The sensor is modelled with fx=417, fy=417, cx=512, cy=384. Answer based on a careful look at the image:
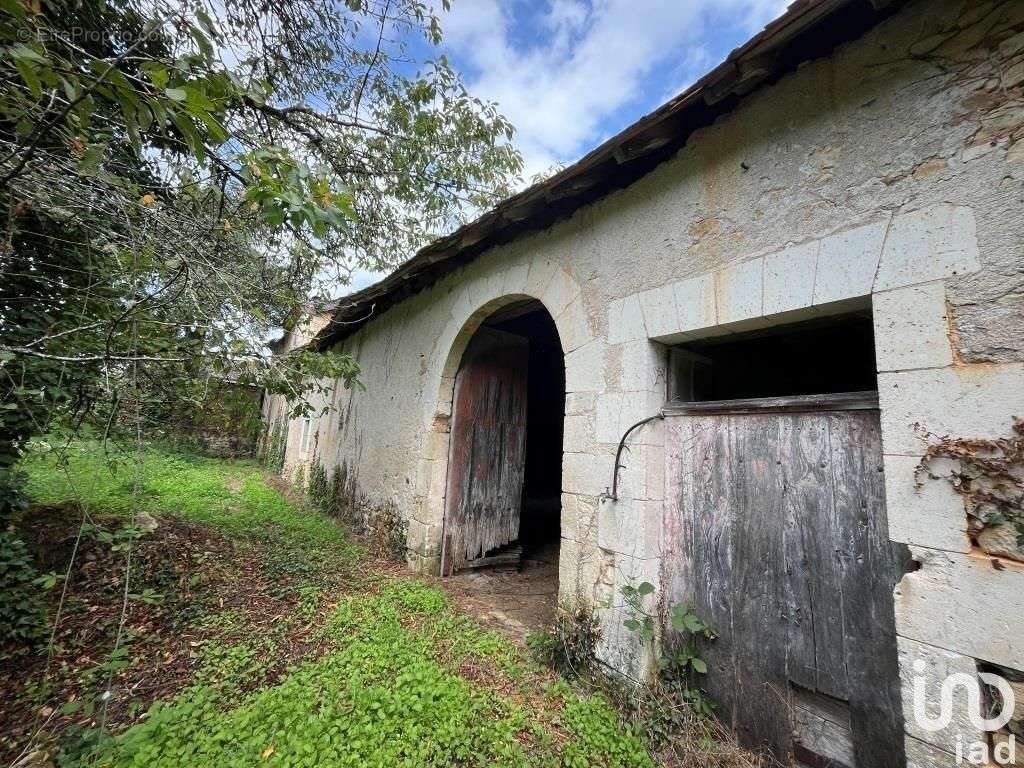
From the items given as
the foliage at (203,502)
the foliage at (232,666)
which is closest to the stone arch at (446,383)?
the foliage at (203,502)

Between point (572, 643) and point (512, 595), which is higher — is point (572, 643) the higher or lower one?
the higher one

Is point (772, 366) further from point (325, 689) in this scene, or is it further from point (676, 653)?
point (325, 689)

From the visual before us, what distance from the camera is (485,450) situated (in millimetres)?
4938

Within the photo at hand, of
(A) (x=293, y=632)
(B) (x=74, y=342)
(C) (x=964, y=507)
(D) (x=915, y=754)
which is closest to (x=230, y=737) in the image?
(A) (x=293, y=632)

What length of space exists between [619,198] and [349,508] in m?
5.77

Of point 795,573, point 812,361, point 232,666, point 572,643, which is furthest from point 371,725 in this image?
point 812,361

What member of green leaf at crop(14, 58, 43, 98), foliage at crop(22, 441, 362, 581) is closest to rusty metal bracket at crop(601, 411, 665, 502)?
green leaf at crop(14, 58, 43, 98)

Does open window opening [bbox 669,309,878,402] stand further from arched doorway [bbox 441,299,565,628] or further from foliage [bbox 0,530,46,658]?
foliage [bbox 0,530,46,658]

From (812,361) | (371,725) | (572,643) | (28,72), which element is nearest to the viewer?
(28,72)

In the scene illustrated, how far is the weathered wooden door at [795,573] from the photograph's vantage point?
190cm

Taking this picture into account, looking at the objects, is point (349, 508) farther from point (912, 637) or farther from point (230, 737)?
point (912, 637)

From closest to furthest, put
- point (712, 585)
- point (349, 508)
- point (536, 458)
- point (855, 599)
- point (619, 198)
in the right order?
point (855, 599)
point (712, 585)
point (619, 198)
point (349, 508)
point (536, 458)

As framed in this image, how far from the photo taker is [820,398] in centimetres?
214

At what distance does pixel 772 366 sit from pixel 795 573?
1717 millimetres
